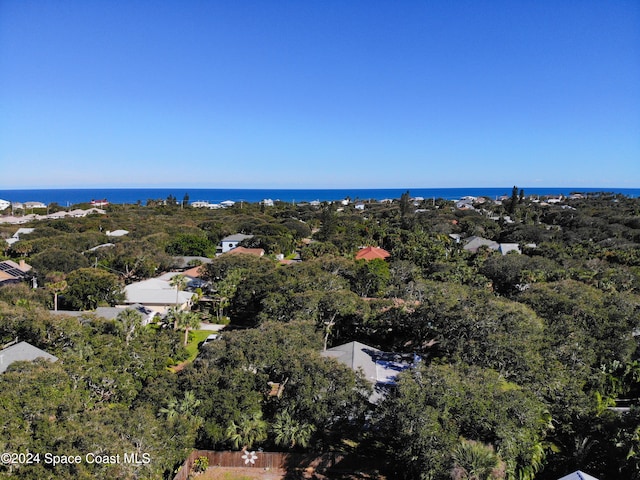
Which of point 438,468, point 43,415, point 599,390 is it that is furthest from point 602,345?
point 43,415

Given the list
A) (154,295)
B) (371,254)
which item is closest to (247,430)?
(154,295)

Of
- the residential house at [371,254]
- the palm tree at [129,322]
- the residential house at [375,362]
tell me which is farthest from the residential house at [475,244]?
the palm tree at [129,322]

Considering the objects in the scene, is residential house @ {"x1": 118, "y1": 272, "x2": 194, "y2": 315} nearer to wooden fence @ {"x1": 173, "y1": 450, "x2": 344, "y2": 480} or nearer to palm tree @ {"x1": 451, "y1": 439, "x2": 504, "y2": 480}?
wooden fence @ {"x1": 173, "y1": 450, "x2": 344, "y2": 480}

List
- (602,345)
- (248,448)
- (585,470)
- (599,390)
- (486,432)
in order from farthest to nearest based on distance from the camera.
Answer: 1. (602,345)
2. (599,390)
3. (248,448)
4. (585,470)
5. (486,432)

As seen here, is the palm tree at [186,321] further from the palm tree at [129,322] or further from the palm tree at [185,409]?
the palm tree at [185,409]

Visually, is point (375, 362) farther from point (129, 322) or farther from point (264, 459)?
point (129, 322)

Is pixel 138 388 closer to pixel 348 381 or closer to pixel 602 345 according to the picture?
pixel 348 381
